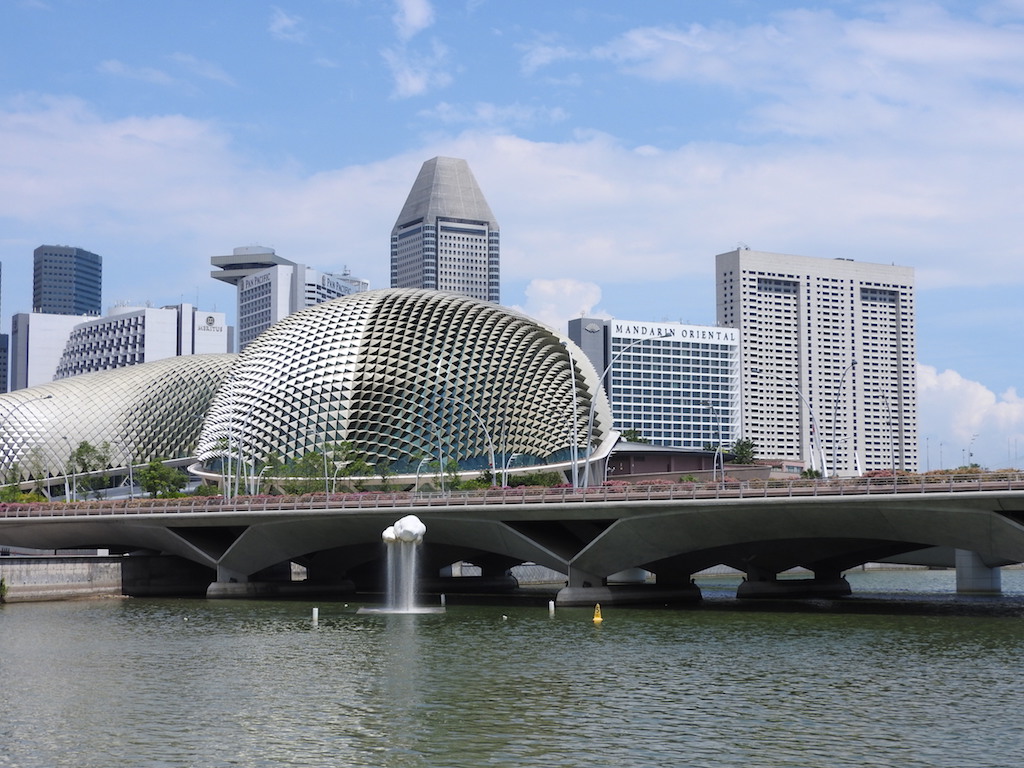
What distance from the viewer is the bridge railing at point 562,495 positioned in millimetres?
58812

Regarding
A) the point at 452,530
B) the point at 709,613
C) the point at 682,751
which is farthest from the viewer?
the point at 452,530

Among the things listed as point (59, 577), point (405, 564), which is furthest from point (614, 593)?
point (59, 577)

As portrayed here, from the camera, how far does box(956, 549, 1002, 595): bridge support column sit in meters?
92.6

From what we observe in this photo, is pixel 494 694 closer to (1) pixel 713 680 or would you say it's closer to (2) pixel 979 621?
(1) pixel 713 680

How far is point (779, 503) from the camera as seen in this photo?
62125mm

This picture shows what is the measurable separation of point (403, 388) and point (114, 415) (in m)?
53.5

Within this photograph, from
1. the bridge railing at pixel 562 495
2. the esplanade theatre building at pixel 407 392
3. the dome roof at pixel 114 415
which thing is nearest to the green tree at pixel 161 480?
the esplanade theatre building at pixel 407 392

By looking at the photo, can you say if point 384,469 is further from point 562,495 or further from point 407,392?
point 562,495

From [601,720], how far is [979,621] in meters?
34.3

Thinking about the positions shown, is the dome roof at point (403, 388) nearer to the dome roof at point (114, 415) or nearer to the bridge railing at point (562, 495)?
the dome roof at point (114, 415)

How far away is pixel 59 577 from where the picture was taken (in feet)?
273

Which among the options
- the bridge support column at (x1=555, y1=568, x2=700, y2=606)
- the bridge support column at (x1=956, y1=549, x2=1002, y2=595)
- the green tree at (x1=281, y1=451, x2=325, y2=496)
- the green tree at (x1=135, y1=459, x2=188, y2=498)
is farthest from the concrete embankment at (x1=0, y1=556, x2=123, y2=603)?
the bridge support column at (x1=956, y1=549, x2=1002, y2=595)

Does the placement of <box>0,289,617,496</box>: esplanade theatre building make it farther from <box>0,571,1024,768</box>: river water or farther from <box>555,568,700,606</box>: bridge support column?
<box>0,571,1024,768</box>: river water

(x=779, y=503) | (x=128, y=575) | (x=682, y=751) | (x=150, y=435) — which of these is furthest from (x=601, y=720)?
(x=150, y=435)
